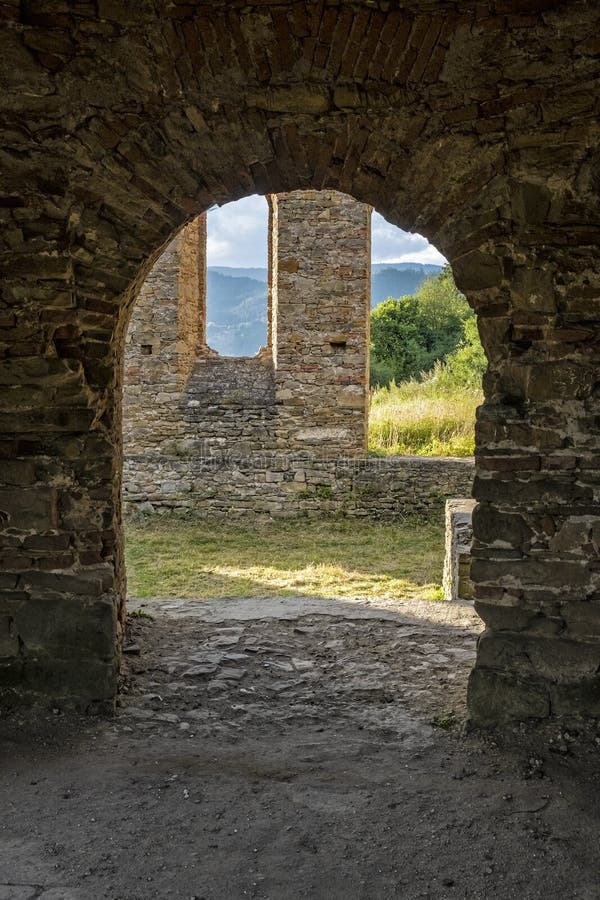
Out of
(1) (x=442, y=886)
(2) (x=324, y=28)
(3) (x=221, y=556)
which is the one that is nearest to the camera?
(1) (x=442, y=886)

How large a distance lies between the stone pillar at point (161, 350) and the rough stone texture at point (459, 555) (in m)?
5.35

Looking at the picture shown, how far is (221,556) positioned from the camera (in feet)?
28.3

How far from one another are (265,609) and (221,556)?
3.30 m

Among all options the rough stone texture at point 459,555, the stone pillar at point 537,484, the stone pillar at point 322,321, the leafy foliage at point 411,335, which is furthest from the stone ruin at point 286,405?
the leafy foliage at point 411,335

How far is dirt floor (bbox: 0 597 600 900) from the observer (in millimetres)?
2424

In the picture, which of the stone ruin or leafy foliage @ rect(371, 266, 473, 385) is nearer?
the stone ruin

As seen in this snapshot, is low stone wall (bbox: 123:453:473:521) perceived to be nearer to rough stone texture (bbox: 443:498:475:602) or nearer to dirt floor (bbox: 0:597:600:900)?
rough stone texture (bbox: 443:498:475:602)

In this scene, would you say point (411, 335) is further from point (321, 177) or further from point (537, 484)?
point (537, 484)

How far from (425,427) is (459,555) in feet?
20.2

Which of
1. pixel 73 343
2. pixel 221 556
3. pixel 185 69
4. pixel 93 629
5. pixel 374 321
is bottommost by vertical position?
pixel 221 556

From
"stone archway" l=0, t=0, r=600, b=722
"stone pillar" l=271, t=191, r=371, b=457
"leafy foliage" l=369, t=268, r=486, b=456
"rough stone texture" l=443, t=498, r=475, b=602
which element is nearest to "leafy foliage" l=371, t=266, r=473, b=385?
"leafy foliage" l=369, t=268, r=486, b=456

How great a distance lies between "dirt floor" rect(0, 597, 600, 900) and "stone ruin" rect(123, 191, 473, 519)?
6.12 meters

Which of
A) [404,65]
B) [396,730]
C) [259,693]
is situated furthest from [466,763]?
[404,65]

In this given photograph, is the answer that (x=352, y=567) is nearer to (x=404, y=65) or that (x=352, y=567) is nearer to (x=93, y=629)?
(x=93, y=629)
